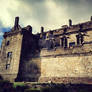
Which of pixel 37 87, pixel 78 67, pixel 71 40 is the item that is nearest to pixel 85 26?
pixel 71 40

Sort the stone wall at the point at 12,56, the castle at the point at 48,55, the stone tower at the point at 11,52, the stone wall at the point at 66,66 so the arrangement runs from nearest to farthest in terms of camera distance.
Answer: the stone wall at the point at 66,66, the castle at the point at 48,55, the stone wall at the point at 12,56, the stone tower at the point at 11,52

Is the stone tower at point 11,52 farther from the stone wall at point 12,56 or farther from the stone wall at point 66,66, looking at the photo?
the stone wall at point 66,66

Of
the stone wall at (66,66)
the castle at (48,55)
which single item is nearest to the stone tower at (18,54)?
the castle at (48,55)

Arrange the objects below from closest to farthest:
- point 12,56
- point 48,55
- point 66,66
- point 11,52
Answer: point 66,66
point 48,55
point 12,56
point 11,52

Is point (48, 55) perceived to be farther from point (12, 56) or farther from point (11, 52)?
point (11, 52)

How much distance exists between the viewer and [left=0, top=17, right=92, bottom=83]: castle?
24.3m

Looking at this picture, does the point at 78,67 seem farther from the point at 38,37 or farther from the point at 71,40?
the point at 38,37

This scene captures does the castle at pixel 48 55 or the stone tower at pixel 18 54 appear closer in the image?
the castle at pixel 48 55

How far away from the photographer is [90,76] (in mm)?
22625

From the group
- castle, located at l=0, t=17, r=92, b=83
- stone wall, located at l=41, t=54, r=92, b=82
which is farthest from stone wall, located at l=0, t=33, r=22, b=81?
stone wall, located at l=41, t=54, r=92, b=82

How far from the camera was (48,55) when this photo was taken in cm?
2784

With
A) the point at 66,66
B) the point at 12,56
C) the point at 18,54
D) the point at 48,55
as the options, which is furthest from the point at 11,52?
the point at 66,66

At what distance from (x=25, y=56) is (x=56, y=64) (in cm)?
763

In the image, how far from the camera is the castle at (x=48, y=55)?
24.3 metres
